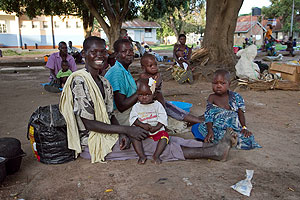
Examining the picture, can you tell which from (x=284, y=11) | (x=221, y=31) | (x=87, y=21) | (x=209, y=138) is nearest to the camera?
(x=209, y=138)

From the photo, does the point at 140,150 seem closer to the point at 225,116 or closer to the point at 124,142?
the point at 124,142

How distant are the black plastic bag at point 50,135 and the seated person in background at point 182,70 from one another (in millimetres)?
5528

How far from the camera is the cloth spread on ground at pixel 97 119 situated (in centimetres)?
250

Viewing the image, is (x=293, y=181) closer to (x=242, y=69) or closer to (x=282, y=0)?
(x=242, y=69)

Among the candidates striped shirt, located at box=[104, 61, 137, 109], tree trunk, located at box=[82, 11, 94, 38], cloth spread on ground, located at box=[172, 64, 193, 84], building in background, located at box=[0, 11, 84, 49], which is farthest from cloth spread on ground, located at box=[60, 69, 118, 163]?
building in background, located at box=[0, 11, 84, 49]

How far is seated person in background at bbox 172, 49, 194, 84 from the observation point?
777 cm

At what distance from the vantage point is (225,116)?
3.05m

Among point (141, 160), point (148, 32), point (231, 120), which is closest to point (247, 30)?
point (148, 32)

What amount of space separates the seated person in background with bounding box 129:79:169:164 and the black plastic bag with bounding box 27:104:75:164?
678 millimetres

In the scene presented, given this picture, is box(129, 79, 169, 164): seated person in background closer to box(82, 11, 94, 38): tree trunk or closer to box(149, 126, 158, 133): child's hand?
box(149, 126, 158, 133): child's hand

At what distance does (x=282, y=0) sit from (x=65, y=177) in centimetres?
3825

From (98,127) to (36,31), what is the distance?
29054 millimetres

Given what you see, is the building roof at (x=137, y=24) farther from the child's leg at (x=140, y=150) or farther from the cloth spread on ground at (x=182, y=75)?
the child's leg at (x=140, y=150)

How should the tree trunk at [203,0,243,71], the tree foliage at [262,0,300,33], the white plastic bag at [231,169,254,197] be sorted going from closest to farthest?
the white plastic bag at [231,169,254,197] → the tree trunk at [203,0,243,71] → the tree foliage at [262,0,300,33]
